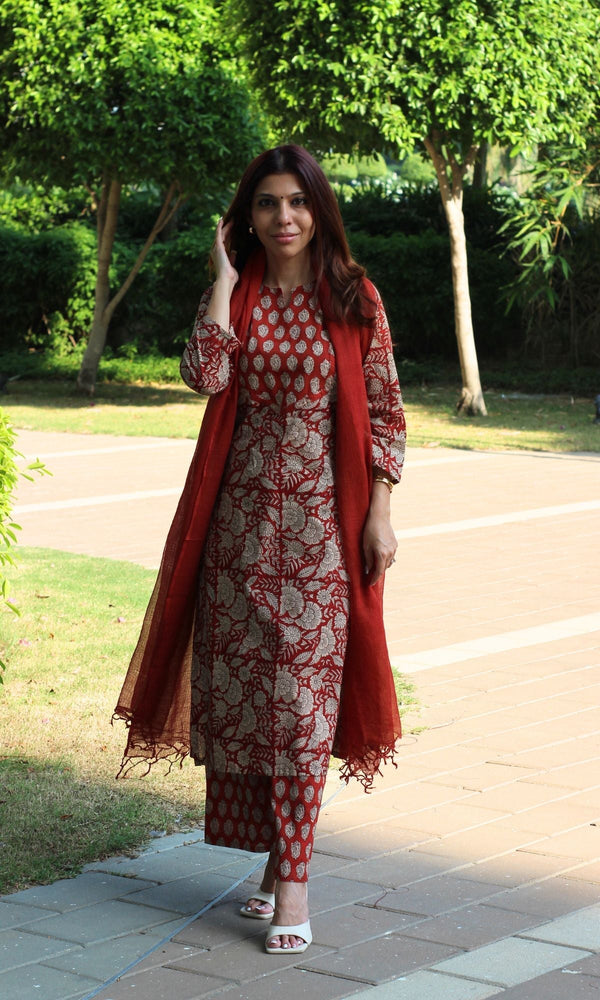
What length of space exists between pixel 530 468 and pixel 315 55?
5741mm

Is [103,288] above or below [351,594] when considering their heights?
above

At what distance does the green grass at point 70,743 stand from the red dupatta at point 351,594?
0.59 metres

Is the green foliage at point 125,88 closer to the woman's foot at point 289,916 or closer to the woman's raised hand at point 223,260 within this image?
the woman's raised hand at point 223,260

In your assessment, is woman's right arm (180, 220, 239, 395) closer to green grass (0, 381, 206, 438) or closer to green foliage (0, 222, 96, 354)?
green grass (0, 381, 206, 438)

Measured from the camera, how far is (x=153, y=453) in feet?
43.5

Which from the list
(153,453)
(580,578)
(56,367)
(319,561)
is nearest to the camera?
(319,561)

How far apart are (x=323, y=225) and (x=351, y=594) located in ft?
3.05

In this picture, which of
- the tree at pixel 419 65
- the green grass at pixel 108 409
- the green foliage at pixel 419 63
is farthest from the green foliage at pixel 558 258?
the green grass at pixel 108 409

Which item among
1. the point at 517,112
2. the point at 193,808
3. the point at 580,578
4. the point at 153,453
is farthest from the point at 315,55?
the point at 193,808

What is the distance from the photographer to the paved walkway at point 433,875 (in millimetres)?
2941

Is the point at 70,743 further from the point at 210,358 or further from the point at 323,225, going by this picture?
the point at 323,225

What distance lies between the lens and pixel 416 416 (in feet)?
55.8

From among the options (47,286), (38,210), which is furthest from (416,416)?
(38,210)

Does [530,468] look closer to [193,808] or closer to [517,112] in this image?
[517,112]
